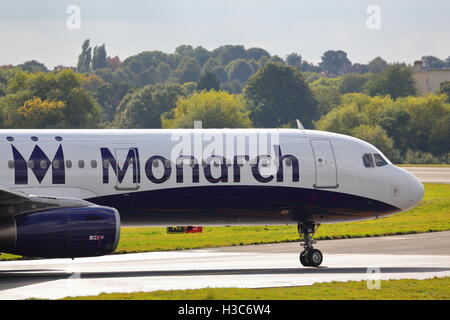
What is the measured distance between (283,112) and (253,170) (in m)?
157

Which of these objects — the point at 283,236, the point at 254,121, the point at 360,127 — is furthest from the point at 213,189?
the point at 254,121

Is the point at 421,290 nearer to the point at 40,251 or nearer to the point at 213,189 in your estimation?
the point at 213,189

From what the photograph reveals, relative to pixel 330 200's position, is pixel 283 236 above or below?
below

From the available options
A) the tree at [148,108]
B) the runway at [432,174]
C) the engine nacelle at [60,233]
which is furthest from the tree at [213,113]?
the engine nacelle at [60,233]

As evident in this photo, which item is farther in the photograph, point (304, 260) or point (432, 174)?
point (432, 174)

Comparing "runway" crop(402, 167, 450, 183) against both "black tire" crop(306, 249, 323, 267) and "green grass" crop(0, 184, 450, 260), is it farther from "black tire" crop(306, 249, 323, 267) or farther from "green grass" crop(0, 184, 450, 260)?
"black tire" crop(306, 249, 323, 267)

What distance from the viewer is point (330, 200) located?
107 feet

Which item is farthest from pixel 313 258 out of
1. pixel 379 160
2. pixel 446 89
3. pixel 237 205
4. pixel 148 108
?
pixel 446 89

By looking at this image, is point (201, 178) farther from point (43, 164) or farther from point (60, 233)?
point (60, 233)

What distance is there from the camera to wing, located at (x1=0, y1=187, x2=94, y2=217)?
93.0ft

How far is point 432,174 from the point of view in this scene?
91.2m

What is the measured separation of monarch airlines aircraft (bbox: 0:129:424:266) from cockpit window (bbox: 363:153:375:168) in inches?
1.4

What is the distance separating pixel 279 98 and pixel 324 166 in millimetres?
159346

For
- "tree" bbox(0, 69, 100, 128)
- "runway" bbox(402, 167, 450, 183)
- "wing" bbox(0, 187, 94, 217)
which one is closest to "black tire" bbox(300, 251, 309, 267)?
"wing" bbox(0, 187, 94, 217)
